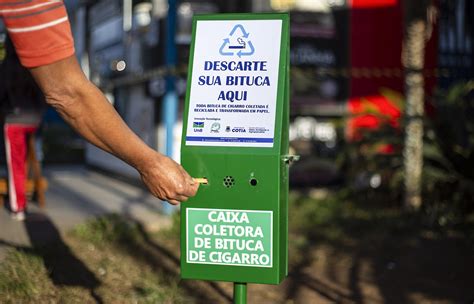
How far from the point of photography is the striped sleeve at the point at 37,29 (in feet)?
8.64

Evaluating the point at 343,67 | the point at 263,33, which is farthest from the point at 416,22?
the point at 263,33

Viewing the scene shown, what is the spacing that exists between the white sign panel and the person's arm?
0.66 metres

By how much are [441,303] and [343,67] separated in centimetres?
751

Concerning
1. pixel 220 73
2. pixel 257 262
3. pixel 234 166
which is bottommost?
pixel 257 262

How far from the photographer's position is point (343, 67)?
1364 cm

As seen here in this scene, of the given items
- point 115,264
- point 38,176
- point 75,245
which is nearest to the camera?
point 115,264

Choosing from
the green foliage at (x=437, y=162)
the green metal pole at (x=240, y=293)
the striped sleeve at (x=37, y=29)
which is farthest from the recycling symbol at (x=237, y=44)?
the green foliage at (x=437, y=162)

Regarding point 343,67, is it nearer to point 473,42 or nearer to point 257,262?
point 473,42

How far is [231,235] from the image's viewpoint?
393 cm

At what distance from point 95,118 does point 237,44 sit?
1185 millimetres

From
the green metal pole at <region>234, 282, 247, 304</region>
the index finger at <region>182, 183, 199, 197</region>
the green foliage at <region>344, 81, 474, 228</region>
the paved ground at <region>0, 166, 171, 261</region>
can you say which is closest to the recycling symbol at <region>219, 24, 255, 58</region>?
the index finger at <region>182, 183, 199, 197</region>

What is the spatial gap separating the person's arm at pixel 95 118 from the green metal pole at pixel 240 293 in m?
0.97

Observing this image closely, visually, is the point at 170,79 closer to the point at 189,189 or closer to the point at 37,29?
the point at 189,189

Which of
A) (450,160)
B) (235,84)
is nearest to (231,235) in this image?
(235,84)
